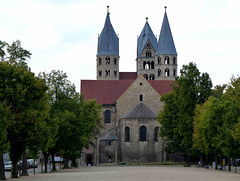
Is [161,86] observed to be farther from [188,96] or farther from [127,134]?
[188,96]

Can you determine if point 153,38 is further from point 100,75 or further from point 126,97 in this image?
point 126,97

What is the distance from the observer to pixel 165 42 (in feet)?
437

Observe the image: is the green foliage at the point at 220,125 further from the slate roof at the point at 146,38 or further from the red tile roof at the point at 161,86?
the slate roof at the point at 146,38

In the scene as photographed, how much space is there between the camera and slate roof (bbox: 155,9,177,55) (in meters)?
132

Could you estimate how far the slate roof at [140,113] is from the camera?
316ft

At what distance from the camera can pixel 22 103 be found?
124ft

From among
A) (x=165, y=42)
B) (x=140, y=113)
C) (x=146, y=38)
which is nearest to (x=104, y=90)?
(x=140, y=113)

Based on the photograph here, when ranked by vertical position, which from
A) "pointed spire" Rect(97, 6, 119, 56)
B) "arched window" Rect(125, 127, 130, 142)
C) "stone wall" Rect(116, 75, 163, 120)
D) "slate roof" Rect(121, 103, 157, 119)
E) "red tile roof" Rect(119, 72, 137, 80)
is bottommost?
"arched window" Rect(125, 127, 130, 142)

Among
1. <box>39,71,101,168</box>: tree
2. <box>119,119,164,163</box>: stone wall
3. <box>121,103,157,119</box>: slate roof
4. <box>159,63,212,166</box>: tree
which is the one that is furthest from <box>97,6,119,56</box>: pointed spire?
<box>39,71,101,168</box>: tree

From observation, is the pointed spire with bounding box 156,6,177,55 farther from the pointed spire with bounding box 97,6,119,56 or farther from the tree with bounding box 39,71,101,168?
the tree with bounding box 39,71,101,168

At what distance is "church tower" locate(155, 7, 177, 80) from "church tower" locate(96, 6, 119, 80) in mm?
11276

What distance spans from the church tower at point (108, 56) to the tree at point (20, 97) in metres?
99.4

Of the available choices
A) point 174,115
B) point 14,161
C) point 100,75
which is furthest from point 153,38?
point 14,161

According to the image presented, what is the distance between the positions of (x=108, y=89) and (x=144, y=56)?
30937mm
